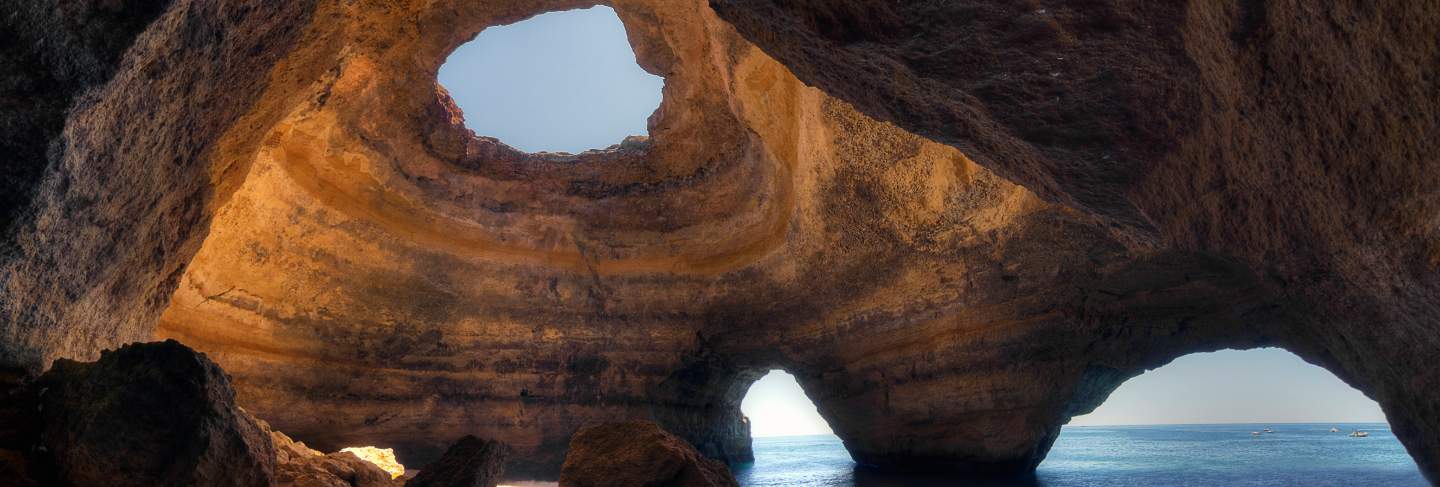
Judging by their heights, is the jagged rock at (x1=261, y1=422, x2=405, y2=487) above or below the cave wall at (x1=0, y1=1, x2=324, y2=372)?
below

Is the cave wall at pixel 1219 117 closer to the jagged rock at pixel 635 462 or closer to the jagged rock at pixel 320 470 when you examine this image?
the jagged rock at pixel 635 462

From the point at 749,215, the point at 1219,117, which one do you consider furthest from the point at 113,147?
the point at 749,215

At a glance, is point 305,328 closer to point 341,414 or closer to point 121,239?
point 341,414

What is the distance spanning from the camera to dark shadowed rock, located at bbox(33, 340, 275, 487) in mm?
2359

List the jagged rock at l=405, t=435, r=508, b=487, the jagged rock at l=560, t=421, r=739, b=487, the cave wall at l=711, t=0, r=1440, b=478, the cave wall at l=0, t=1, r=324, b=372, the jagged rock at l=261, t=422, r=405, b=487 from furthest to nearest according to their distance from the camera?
the jagged rock at l=560, t=421, r=739, b=487 → the jagged rock at l=261, t=422, r=405, b=487 → the jagged rock at l=405, t=435, r=508, b=487 → the cave wall at l=711, t=0, r=1440, b=478 → the cave wall at l=0, t=1, r=324, b=372

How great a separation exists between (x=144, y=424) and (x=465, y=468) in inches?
57.5

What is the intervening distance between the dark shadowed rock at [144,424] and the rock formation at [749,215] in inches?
13.6

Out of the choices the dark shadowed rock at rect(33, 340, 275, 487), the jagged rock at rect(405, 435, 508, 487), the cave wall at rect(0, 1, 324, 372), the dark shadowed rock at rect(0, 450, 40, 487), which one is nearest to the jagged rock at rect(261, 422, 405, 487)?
the jagged rock at rect(405, 435, 508, 487)

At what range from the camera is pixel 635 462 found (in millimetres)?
4152

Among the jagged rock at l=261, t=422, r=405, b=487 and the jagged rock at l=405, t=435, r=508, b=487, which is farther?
the jagged rock at l=261, t=422, r=405, b=487

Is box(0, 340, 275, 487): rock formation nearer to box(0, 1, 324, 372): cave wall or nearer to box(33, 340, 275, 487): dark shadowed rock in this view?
box(33, 340, 275, 487): dark shadowed rock

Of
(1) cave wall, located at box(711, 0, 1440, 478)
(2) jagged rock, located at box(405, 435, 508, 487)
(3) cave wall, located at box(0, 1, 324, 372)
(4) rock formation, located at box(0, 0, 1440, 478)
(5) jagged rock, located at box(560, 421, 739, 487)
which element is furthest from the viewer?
(5) jagged rock, located at box(560, 421, 739, 487)

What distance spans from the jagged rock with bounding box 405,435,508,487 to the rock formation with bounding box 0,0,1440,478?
1577mm

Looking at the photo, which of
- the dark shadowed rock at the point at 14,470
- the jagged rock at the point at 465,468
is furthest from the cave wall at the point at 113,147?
the jagged rock at the point at 465,468
